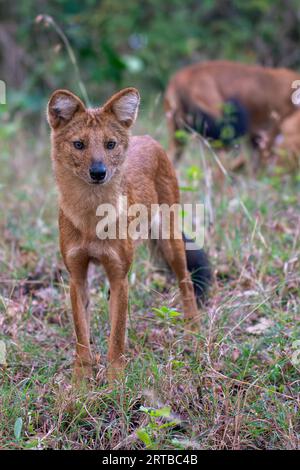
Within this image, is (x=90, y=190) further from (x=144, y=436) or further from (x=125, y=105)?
(x=144, y=436)

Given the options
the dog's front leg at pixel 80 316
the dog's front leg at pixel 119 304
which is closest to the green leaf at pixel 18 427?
the dog's front leg at pixel 80 316

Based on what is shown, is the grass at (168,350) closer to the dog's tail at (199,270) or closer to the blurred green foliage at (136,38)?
the dog's tail at (199,270)

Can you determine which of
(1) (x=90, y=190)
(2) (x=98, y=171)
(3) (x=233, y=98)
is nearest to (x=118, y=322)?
(1) (x=90, y=190)

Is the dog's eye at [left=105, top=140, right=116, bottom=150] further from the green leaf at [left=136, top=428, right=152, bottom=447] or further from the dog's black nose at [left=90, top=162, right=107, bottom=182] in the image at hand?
the green leaf at [left=136, top=428, right=152, bottom=447]

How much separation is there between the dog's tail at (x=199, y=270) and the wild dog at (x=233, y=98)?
2.70 meters

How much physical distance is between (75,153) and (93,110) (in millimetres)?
296

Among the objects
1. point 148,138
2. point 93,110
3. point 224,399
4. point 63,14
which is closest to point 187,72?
point 63,14

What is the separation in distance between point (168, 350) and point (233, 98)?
482 centimetres

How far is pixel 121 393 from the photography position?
390 cm

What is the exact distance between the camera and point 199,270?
16.6ft

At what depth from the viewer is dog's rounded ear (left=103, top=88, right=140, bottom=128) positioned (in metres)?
4.15

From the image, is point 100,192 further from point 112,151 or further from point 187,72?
point 187,72

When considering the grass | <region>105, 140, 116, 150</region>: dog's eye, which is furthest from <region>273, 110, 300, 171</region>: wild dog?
<region>105, 140, 116, 150</region>: dog's eye

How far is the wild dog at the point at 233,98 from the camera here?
7865 millimetres
